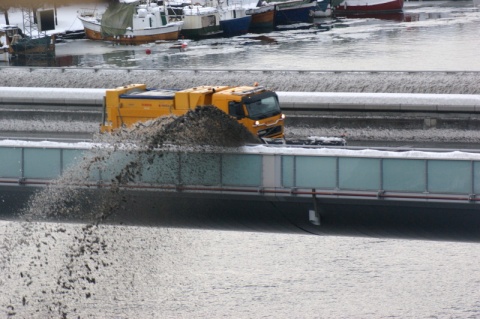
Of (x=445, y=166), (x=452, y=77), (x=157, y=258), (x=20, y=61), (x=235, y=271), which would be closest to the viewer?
(x=445, y=166)

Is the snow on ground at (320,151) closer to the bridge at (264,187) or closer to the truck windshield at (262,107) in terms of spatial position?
the bridge at (264,187)

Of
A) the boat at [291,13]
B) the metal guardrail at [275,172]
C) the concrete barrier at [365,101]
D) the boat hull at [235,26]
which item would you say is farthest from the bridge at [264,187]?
the boat at [291,13]

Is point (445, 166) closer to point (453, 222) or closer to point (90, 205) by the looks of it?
point (453, 222)

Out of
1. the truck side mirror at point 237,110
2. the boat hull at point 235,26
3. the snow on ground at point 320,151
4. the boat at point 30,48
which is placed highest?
the boat hull at point 235,26

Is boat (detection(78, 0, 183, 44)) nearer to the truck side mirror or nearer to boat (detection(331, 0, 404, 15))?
boat (detection(331, 0, 404, 15))

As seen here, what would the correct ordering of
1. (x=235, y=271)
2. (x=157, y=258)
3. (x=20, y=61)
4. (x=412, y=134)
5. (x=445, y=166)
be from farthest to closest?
(x=20, y=61) < (x=412, y=134) < (x=157, y=258) < (x=235, y=271) < (x=445, y=166)

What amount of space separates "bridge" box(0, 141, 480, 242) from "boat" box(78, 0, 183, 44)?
118ft

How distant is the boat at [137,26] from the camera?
154 ft

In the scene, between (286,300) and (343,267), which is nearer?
(286,300)

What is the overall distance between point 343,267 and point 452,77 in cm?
1113

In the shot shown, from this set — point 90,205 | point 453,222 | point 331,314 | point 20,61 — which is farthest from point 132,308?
point 20,61

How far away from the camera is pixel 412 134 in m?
18.2

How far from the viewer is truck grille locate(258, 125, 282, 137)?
46.3 feet

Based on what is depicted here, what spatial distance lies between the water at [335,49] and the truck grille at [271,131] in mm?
16030
